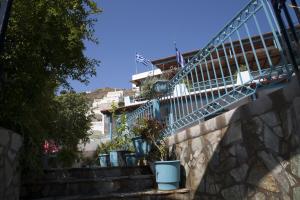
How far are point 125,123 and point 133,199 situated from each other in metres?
4.24

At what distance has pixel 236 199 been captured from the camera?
3475mm

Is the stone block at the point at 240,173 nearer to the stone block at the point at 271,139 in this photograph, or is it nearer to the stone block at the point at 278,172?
the stone block at the point at 278,172

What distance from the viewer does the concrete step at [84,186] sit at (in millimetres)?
4422

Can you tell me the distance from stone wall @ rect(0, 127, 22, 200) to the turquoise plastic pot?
7.31ft

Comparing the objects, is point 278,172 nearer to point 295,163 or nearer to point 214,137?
point 295,163

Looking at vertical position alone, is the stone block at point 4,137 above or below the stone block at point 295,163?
above

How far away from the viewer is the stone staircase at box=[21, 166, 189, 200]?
436 cm

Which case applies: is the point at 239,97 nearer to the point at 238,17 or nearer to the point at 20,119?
the point at 238,17

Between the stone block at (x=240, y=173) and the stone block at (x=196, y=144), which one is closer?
the stone block at (x=240, y=173)

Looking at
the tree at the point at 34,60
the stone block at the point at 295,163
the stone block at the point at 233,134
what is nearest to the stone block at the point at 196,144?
the stone block at the point at 233,134

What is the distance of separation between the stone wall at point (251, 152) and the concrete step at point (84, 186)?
0.98 m

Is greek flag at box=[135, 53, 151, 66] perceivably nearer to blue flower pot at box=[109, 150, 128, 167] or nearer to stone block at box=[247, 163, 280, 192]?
blue flower pot at box=[109, 150, 128, 167]

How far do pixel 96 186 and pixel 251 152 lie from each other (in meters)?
2.77

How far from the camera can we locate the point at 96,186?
484 cm
